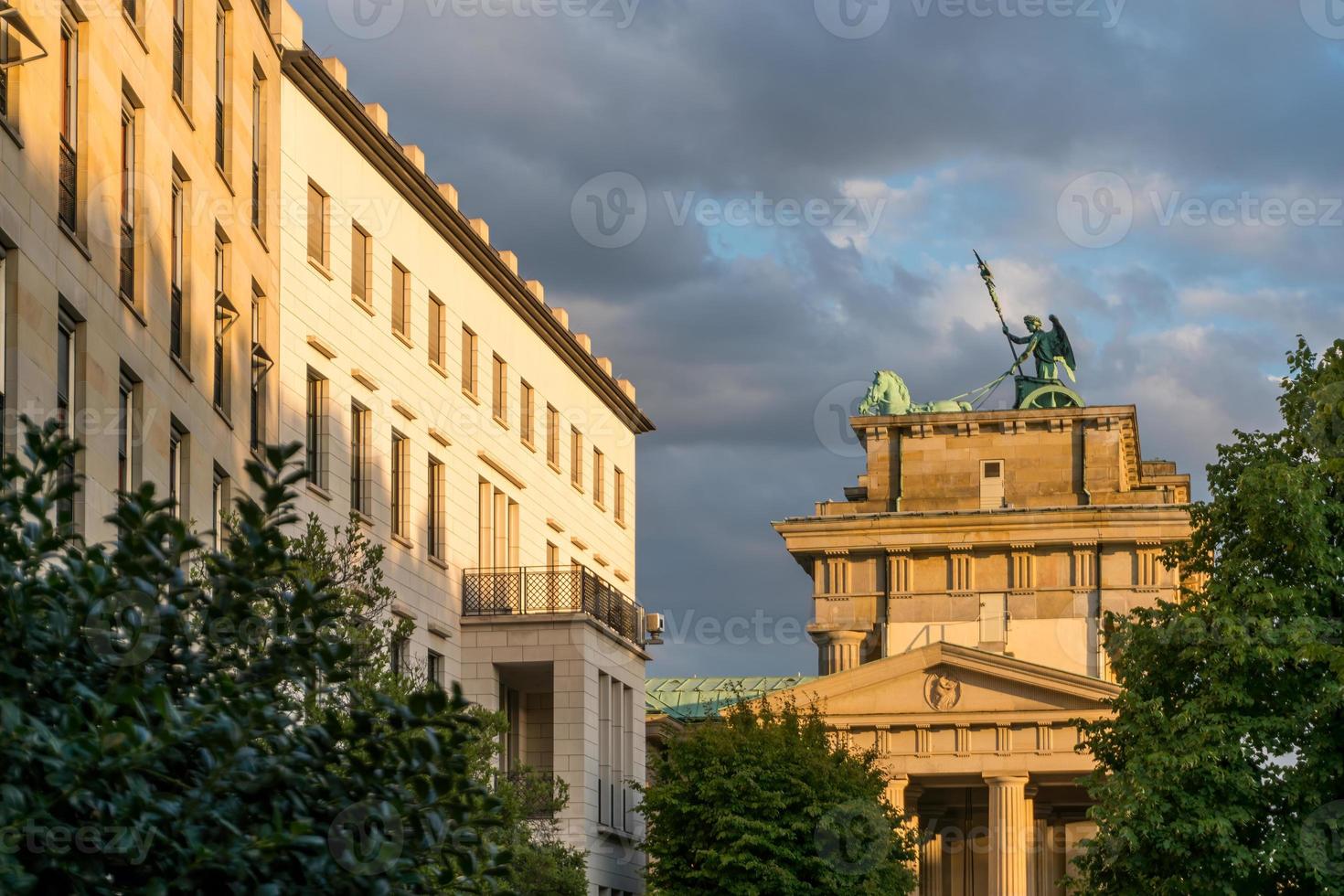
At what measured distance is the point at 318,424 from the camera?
141ft

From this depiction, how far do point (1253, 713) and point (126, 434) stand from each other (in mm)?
19881

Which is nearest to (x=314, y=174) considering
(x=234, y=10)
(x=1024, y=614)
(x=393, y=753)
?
(x=234, y=10)

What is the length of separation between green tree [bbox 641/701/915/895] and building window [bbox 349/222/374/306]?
16.5 meters

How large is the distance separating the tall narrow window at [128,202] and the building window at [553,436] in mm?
31838

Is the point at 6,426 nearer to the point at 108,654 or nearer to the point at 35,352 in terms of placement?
the point at 35,352

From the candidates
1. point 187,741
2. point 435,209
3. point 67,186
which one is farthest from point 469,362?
point 187,741

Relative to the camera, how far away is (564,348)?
61531mm

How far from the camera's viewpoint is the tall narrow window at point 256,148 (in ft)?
127

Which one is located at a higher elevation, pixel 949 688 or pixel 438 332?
pixel 438 332

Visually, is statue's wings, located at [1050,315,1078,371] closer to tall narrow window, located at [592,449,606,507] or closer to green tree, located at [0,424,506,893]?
tall narrow window, located at [592,449,606,507]

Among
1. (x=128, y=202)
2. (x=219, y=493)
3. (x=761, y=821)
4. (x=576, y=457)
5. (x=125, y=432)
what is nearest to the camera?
(x=125, y=432)

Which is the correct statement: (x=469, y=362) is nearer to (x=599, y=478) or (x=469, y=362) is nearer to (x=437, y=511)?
(x=437, y=511)

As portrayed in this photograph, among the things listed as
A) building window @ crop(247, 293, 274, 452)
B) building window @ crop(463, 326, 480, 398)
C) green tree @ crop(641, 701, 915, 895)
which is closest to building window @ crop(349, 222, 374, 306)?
building window @ crop(247, 293, 274, 452)

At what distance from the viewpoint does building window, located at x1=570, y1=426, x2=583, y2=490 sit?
6321 cm
